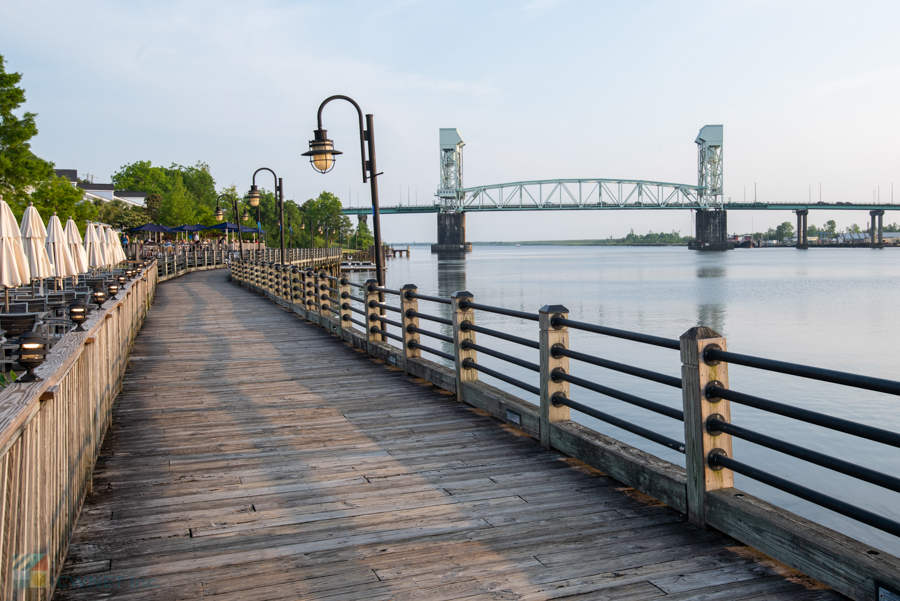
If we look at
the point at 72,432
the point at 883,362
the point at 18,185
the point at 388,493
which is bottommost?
the point at 883,362

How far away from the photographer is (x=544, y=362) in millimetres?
6199

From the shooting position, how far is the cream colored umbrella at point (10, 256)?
1262cm

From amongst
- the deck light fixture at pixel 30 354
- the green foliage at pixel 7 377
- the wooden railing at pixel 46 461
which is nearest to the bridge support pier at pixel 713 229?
the green foliage at pixel 7 377

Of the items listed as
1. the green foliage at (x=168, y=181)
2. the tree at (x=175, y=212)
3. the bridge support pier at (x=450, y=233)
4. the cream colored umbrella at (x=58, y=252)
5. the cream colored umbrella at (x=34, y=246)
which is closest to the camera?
the cream colored umbrella at (x=34, y=246)

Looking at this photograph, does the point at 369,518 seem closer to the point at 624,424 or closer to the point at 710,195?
the point at 624,424

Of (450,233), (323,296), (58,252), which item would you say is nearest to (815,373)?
(323,296)

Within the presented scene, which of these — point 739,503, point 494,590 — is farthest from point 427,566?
point 739,503

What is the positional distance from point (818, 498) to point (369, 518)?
8.73ft

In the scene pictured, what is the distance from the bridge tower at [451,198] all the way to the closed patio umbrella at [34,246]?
142 m

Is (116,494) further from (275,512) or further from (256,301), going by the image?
(256,301)

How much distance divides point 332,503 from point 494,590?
5.57 ft

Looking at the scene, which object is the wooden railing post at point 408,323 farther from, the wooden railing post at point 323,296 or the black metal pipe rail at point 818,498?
the wooden railing post at point 323,296

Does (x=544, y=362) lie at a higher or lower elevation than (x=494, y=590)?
higher

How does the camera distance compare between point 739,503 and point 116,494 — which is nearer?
point 739,503
